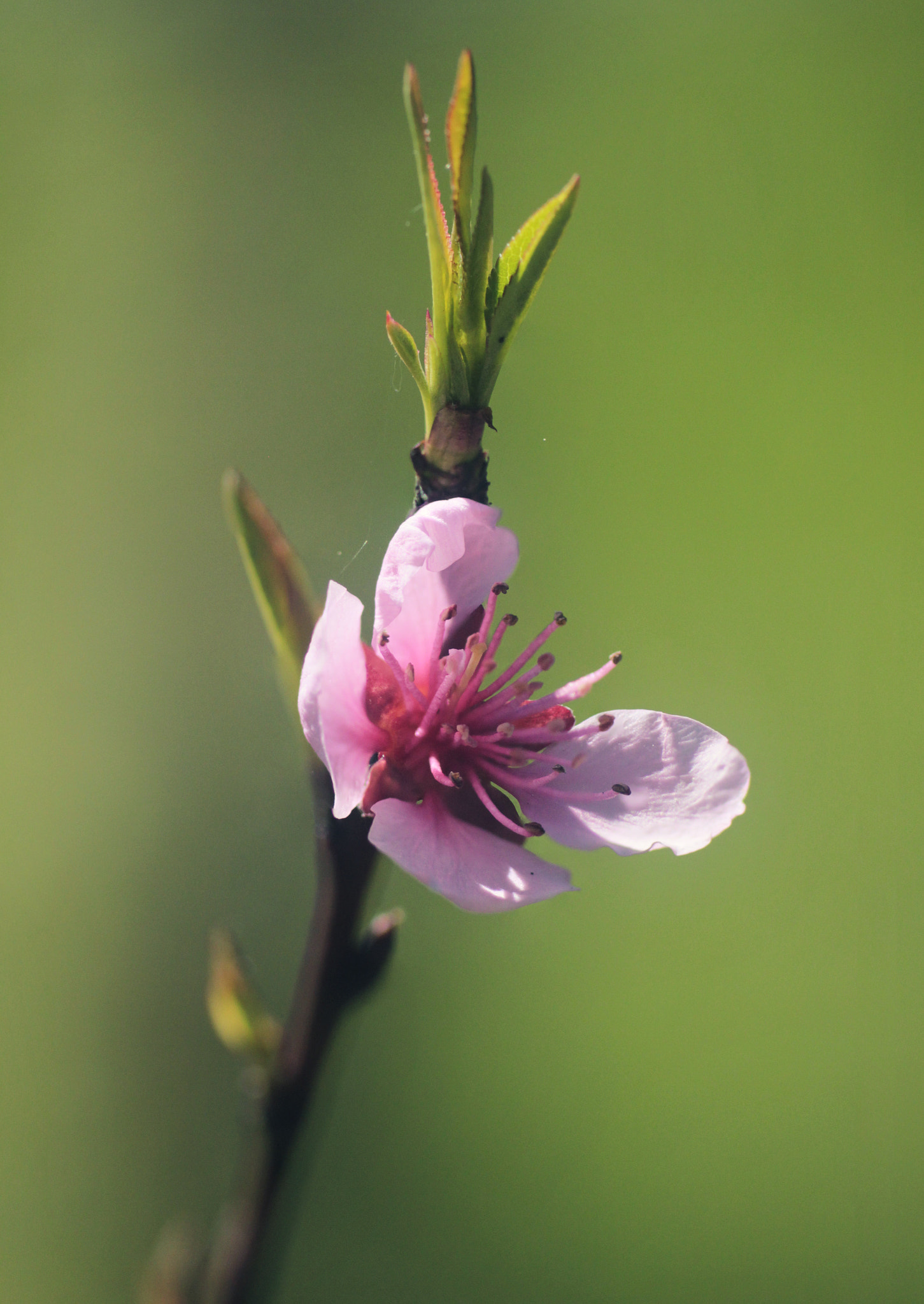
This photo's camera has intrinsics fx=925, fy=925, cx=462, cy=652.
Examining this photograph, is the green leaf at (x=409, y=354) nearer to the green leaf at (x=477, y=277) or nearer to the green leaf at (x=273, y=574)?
the green leaf at (x=477, y=277)

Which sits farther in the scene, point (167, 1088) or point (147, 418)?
point (147, 418)

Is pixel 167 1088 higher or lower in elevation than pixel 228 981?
lower

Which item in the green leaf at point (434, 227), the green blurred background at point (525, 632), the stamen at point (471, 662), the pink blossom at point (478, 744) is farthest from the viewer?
the green blurred background at point (525, 632)

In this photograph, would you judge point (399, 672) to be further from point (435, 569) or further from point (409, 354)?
point (409, 354)

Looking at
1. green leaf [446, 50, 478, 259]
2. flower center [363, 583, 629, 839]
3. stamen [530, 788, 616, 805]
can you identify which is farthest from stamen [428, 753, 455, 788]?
green leaf [446, 50, 478, 259]

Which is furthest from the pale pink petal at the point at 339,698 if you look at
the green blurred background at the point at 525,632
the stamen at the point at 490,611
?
the green blurred background at the point at 525,632

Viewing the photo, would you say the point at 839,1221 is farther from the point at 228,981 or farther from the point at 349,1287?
the point at 228,981

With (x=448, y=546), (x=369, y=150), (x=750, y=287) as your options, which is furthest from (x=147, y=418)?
(x=448, y=546)
